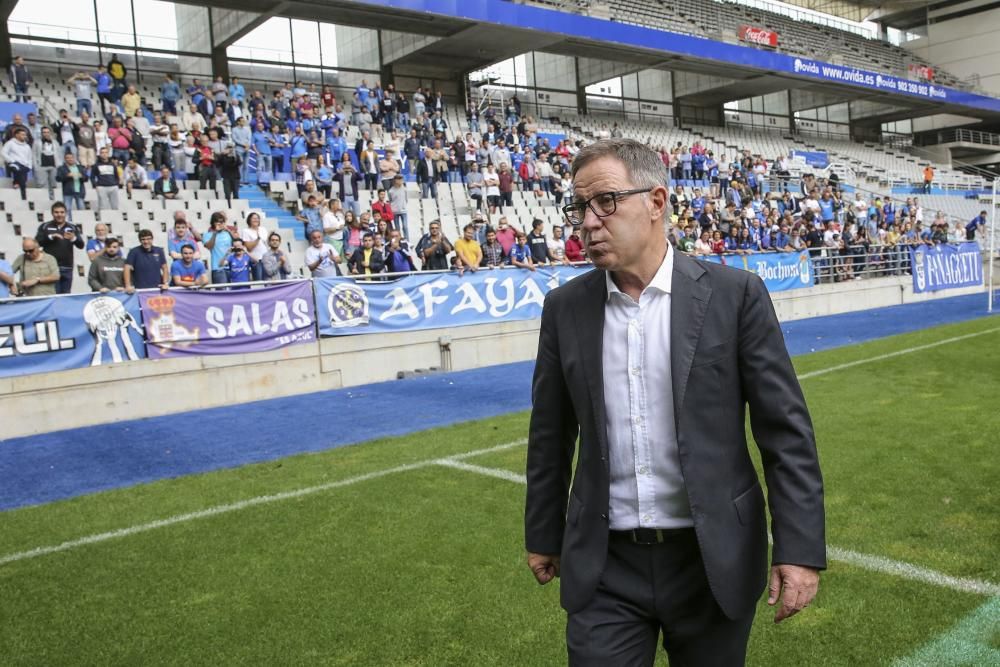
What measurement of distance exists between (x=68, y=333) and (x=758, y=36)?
36.8 m

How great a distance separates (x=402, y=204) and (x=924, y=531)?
13.6 m

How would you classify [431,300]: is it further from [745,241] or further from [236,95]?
[745,241]

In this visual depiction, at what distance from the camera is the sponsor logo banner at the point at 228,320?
11.0 metres

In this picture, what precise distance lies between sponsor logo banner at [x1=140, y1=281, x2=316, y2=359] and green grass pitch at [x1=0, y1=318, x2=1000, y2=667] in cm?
380

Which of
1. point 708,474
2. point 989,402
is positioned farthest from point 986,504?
point 708,474

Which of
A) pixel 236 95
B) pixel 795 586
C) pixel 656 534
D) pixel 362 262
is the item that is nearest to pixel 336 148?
pixel 236 95

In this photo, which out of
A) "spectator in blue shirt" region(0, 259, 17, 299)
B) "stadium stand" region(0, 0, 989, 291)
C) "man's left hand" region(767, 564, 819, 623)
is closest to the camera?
"man's left hand" region(767, 564, 819, 623)

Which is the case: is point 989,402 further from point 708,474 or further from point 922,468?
point 708,474

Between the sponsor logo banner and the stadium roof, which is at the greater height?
the stadium roof

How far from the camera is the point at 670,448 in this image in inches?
87.4

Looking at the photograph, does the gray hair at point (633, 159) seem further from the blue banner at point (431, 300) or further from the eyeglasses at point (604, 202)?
the blue banner at point (431, 300)

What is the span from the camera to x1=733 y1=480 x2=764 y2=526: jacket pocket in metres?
2.23

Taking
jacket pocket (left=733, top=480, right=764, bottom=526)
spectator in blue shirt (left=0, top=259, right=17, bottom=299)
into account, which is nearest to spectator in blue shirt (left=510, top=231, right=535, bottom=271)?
spectator in blue shirt (left=0, top=259, right=17, bottom=299)

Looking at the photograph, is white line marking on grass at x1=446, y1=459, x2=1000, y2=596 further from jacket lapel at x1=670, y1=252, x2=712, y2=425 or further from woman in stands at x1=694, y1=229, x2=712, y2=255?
woman in stands at x1=694, y1=229, x2=712, y2=255
